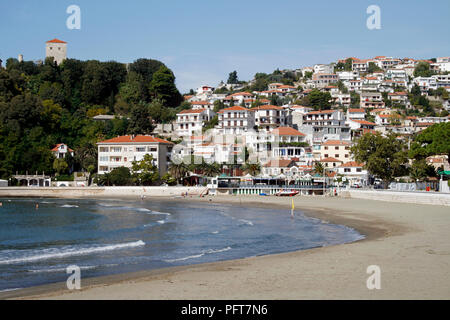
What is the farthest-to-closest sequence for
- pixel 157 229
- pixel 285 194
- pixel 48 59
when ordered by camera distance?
pixel 48 59 → pixel 285 194 → pixel 157 229

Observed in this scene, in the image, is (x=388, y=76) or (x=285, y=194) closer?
(x=285, y=194)

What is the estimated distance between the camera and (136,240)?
2800cm

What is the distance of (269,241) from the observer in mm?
26875

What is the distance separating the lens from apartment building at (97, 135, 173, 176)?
275 feet

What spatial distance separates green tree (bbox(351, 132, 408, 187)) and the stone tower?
291 ft

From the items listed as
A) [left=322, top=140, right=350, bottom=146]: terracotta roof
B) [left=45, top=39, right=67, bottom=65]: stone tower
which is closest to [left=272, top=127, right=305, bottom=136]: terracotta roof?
[left=322, top=140, right=350, bottom=146]: terracotta roof

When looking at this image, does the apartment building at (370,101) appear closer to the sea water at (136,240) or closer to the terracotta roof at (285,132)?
the terracotta roof at (285,132)

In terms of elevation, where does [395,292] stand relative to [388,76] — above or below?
below

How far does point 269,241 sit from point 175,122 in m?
80.5

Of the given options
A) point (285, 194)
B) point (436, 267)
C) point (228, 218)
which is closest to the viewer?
point (436, 267)

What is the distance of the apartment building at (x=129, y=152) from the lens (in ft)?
275

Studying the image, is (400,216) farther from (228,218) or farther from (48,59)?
(48,59)

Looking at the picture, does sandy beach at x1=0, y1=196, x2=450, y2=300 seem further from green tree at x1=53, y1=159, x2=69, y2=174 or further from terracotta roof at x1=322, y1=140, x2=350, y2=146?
green tree at x1=53, y1=159, x2=69, y2=174
